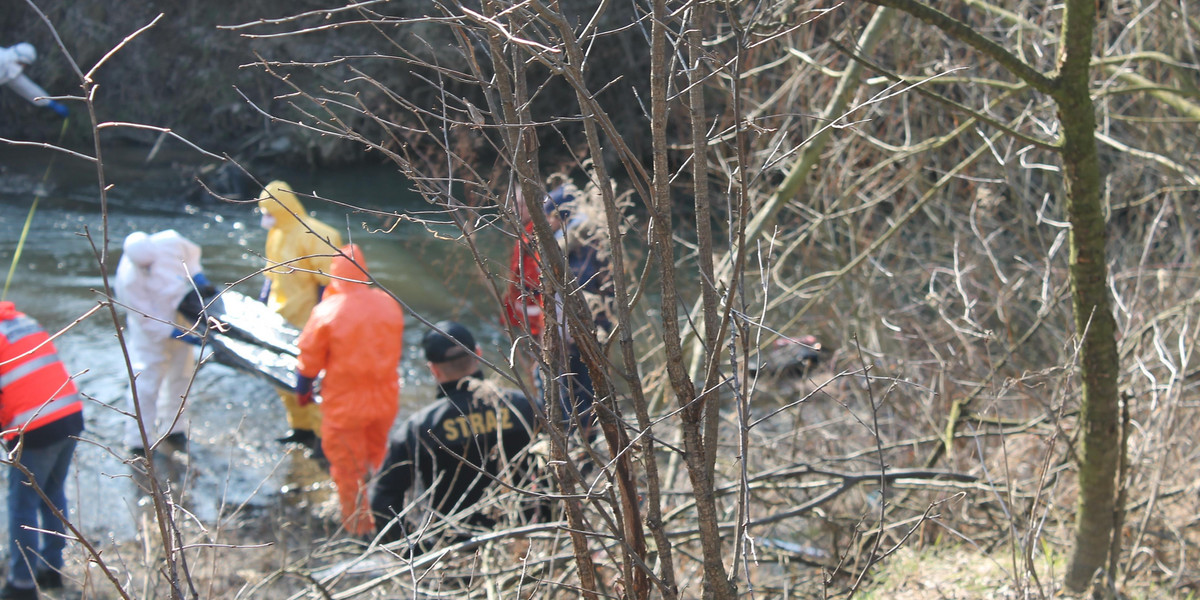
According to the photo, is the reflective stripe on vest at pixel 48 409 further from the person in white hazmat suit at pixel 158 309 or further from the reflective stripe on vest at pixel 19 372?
the person in white hazmat suit at pixel 158 309

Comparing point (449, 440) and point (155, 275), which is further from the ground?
point (155, 275)

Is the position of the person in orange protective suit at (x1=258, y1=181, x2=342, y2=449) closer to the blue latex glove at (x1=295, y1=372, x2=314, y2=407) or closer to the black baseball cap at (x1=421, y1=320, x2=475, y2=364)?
the blue latex glove at (x1=295, y1=372, x2=314, y2=407)

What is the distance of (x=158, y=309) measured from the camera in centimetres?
567

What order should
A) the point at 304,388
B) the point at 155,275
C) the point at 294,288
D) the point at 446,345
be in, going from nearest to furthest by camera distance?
1. the point at 446,345
2. the point at 304,388
3. the point at 155,275
4. the point at 294,288

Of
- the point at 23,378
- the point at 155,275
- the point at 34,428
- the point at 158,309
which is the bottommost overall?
the point at 34,428

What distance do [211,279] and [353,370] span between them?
6.34 m

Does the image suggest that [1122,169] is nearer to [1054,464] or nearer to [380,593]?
[1054,464]

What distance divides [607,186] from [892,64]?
5501mm

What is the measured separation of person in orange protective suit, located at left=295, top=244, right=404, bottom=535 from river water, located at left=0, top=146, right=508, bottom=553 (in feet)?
0.84

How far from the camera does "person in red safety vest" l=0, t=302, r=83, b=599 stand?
12.5 ft

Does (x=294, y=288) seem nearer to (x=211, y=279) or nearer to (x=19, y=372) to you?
(x=19, y=372)

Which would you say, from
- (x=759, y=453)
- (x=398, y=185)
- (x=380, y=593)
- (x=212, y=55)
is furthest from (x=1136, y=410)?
(x=212, y=55)

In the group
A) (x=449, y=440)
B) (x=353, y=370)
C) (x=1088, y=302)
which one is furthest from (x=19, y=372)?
(x=1088, y=302)

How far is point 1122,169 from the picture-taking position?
6.16 m
